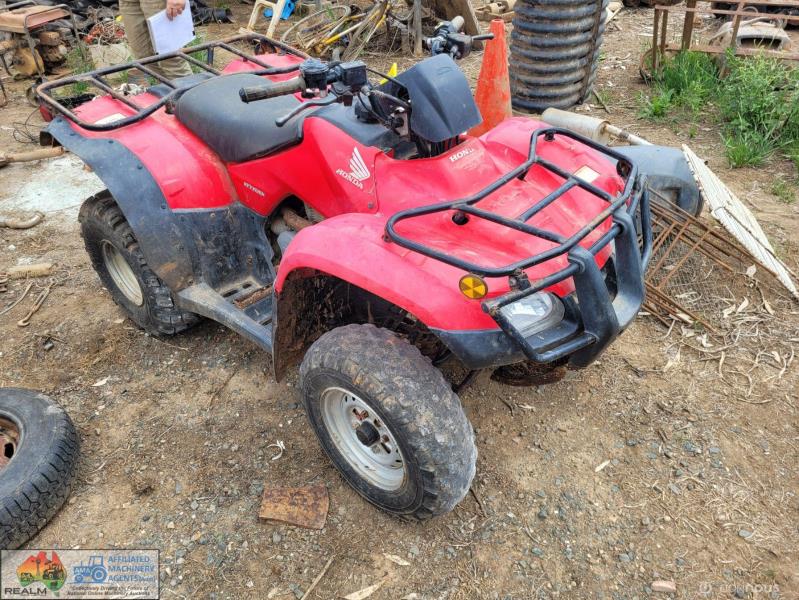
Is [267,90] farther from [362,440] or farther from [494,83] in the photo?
[494,83]

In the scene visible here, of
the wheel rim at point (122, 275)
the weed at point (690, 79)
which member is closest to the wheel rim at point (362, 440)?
the wheel rim at point (122, 275)

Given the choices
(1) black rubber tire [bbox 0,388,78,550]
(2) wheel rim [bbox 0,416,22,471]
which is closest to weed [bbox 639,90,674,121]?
(1) black rubber tire [bbox 0,388,78,550]

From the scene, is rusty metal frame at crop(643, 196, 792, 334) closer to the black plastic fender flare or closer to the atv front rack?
the atv front rack

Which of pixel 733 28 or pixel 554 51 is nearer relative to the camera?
pixel 554 51

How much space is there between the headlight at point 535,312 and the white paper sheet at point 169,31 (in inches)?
143

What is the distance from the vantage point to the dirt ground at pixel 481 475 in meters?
2.55

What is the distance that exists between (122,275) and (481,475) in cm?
245

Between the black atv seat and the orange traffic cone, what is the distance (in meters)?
1.93

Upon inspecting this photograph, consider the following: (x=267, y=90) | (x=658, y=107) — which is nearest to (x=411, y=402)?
(x=267, y=90)

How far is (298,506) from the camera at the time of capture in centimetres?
279

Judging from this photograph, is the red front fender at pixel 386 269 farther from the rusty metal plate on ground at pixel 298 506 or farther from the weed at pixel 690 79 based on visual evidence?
the weed at pixel 690 79

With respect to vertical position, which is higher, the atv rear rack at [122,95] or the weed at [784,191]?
the atv rear rack at [122,95]

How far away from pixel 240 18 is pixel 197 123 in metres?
8.38

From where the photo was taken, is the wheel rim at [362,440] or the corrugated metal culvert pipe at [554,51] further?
the corrugated metal culvert pipe at [554,51]
